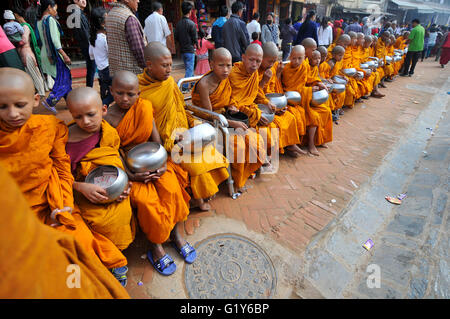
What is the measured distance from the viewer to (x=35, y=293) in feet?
2.18

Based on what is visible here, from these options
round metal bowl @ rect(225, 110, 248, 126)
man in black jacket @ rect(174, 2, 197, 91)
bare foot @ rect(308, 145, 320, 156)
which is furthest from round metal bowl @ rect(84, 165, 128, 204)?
man in black jacket @ rect(174, 2, 197, 91)

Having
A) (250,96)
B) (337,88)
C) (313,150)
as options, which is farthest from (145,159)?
(337,88)

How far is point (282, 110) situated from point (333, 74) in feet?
8.16

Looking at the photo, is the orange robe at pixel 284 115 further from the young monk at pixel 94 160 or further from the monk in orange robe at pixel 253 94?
the young monk at pixel 94 160

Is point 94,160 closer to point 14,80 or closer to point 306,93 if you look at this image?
point 14,80

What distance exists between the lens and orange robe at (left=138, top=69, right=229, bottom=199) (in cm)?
248

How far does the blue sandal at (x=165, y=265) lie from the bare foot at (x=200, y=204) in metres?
0.71

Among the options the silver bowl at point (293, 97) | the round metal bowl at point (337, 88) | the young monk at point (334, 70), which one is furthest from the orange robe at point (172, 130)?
the young monk at point (334, 70)

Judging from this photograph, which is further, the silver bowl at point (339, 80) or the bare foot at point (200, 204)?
the silver bowl at point (339, 80)

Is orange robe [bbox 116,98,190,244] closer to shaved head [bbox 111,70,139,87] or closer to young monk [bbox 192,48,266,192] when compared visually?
shaved head [bbox 111,70,139,87]

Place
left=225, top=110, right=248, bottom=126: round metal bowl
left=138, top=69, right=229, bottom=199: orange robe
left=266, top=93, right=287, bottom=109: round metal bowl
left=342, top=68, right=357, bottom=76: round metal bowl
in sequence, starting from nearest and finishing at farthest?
left=138, top=69, right=229, bottom=199: orange robe
left=225, top=110, right=248, bottom=126: round metal bowl
left=266, top=93, right=287, bottom=109: round metal bowl
left=342, top=68, right=357, bottom=76: round metal bowl

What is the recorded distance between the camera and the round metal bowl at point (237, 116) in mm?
3182

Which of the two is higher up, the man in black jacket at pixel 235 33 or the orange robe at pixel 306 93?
the man in black jacket at pixel 235 33

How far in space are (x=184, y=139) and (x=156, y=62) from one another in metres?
0.77
